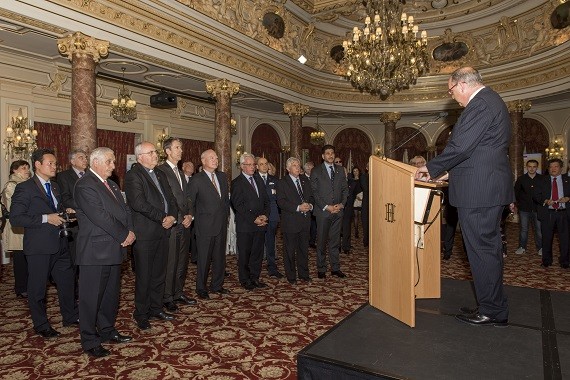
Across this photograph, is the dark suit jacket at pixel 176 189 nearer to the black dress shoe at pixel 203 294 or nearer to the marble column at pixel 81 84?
the black dress shoe at pixel 203 294

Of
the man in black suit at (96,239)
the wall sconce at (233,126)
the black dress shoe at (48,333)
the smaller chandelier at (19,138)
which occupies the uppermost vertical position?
the wall sconce at (233,126)

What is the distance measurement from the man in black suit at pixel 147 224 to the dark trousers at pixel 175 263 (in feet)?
0.83

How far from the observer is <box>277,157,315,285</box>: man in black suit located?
5953 millimetres

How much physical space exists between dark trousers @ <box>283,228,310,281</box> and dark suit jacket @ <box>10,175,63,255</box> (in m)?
2.92

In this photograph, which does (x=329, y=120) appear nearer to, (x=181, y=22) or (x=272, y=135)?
(x=272, y=135)

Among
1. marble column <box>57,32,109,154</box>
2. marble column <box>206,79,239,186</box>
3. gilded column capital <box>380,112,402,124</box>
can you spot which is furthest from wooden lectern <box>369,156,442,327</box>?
gilded column capital <box>380,112,402,124</box>

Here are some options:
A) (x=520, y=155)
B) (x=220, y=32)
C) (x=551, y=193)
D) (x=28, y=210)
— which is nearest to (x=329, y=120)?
(x=520, y=155)

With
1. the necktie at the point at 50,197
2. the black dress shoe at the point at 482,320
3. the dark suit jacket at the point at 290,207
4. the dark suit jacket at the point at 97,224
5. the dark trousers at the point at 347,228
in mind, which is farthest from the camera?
the dark trousers at the point at 347,228

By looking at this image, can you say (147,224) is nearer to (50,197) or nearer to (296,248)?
(50,197)

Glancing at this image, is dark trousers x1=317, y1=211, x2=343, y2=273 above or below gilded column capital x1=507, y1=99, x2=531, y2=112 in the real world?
below

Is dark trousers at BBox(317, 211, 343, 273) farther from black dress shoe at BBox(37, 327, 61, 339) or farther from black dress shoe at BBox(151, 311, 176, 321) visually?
black dress shoe at BBox(37, 327, 61, 339)

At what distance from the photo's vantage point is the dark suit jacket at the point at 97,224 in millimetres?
3414

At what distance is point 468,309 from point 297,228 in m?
3.22

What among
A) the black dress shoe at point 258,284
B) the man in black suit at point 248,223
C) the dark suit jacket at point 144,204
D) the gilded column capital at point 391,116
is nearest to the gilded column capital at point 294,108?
the gilded column capital at point 391,116
